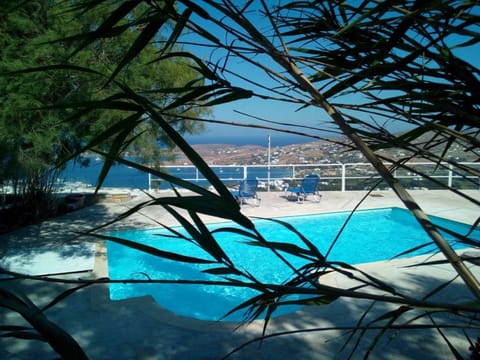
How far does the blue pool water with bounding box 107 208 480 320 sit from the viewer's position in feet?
15.9

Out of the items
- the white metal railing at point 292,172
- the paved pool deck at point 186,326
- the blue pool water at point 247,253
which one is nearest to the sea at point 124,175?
the white metal railing at point 292,172

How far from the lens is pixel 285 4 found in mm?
1022

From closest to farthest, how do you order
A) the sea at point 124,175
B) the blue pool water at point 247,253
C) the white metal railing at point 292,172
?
the blue pool water at point 247,253 < the sea at point 124,175 < the white metal railing at point 292,172

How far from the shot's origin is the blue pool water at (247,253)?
4848mm

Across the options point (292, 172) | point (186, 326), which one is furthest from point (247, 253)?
point (292, 172)

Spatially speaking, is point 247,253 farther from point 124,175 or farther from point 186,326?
point 124,175

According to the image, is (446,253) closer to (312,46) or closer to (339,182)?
(312,46)

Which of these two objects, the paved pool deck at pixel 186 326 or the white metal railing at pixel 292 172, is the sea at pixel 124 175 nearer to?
the white metal railing at pixel 292 172

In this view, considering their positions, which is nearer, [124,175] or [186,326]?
[186,326]

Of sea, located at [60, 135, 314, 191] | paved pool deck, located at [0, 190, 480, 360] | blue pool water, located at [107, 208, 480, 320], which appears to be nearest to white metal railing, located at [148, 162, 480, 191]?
sea, located at [60, 135, 314, 191]

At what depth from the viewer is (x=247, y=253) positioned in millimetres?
6527

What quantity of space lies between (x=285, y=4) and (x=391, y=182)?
0.62 metres

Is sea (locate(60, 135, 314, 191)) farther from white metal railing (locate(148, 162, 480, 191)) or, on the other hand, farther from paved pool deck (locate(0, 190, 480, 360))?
paved pool deck (locate(0, 190, 480, 360))

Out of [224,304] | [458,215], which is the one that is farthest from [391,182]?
[458,215]
